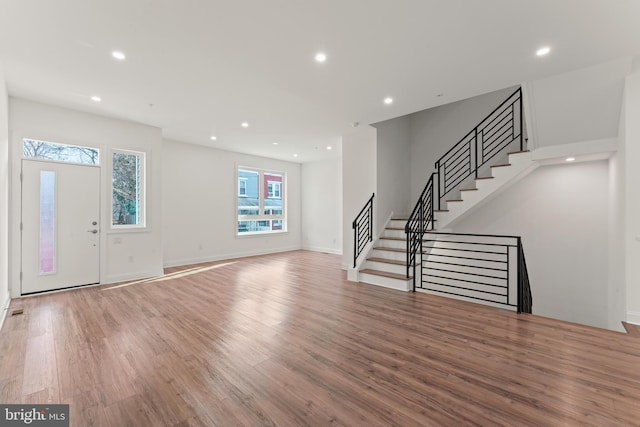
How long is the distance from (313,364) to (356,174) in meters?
4.54

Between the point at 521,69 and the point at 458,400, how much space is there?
3707 mm

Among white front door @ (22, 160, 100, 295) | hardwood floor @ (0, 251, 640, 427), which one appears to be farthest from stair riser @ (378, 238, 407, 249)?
white front door @ (22, 160, 100, 295)

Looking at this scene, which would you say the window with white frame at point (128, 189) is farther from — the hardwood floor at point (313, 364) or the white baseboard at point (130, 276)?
the hardwood floor at point (313, 364)

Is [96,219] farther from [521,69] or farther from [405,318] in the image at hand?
[521,69]

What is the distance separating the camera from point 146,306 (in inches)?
151

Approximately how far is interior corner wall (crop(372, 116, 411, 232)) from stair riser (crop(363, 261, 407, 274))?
0.91 metres

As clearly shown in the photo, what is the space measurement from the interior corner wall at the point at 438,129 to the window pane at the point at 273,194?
447cm

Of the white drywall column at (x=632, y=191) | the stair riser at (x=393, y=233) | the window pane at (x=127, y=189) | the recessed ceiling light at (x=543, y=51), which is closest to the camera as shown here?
the recessed ceiling light at (x=543, y=51)

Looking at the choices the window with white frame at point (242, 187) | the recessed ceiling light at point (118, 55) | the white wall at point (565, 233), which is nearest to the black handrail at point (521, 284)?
the white wall at point (565, 233)

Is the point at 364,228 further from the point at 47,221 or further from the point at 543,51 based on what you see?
the point at 47,221

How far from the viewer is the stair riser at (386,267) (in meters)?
4.89

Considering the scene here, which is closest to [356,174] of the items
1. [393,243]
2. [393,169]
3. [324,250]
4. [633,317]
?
[393,169]

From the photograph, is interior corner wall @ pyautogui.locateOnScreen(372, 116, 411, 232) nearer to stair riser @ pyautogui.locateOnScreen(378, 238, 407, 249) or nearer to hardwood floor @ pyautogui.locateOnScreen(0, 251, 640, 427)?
stair riser @ pyautogui.locateOnScreen(378, 238, 407, 249)

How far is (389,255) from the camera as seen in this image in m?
5.30
